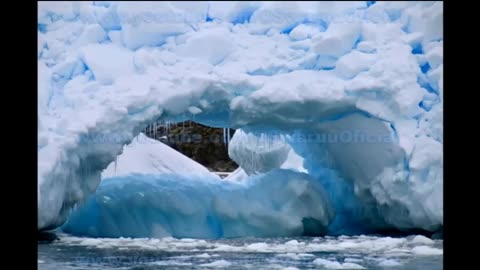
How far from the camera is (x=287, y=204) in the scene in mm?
7980

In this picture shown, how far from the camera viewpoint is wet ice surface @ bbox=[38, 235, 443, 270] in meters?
5.21

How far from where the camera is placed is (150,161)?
431 inches

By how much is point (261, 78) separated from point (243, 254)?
5.70 feet

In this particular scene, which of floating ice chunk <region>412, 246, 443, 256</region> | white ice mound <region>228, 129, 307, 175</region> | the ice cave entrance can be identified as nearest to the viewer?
floating ice chunk <region>412, 246, 443, 256</region>

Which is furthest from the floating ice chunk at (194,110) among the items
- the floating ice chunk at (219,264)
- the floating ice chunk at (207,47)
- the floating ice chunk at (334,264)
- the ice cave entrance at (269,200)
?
the floating ice chunk at (334,264)

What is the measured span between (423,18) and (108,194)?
3631 millimetres

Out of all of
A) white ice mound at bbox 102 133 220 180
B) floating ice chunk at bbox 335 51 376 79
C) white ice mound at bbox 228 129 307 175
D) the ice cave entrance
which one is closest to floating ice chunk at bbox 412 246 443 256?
the ice cave entrance

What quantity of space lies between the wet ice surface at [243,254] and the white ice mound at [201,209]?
1.85ft

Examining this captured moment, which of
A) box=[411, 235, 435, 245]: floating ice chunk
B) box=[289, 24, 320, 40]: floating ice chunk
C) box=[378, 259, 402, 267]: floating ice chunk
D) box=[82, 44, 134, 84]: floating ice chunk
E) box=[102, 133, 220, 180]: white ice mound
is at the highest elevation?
box=[289, 24, 320, 40]: floating ice chunk

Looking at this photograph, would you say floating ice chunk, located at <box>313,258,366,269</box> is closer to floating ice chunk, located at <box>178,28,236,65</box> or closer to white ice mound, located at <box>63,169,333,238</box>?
floating ice chunk, located at <box>178,28,236,65</box>

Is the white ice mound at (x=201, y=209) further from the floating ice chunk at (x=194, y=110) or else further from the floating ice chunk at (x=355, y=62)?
the floating ice chunk at (x=355, y=62)

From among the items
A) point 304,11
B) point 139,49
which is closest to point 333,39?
point 304,11

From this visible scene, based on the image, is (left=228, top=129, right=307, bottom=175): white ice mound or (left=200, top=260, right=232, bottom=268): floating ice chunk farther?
(left=228, top=129, right=307, bottom=175): white ice mound

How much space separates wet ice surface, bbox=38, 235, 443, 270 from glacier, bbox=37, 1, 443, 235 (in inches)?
18.5
